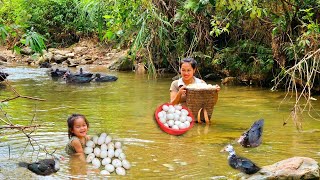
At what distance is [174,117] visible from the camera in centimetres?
696

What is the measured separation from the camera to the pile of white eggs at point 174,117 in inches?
270

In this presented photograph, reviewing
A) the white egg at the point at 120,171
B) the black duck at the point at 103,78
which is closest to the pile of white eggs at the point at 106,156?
the white egg at the point at 120,171

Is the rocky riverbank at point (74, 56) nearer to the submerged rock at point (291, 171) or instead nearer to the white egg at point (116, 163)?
the white egg at point (116, 163)

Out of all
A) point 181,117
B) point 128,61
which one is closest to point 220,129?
point 181,117

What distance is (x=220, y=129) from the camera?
712 cm

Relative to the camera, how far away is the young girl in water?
18.1 feet

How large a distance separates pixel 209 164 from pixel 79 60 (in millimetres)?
16357

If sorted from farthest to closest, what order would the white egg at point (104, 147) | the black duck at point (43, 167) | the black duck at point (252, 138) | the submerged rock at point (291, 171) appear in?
the black duck at point (252, 138)
the white egg at point (104, 147)
the black duck at point (43, 167)
the submerged rock at point (291, 171)

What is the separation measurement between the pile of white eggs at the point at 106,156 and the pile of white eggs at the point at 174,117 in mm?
1447

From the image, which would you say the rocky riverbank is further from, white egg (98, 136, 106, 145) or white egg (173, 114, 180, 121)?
white egg (98, 136, 106, 145)

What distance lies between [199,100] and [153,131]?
32.1 inches

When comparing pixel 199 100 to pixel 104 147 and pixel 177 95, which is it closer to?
pixel 177 95

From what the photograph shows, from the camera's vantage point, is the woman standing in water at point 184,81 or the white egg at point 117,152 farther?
the woman standing in water at point 184,81

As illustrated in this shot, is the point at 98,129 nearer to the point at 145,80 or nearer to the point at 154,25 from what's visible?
the point at 154,25
